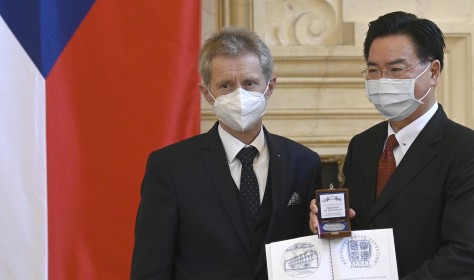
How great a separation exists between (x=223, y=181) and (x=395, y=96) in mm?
580

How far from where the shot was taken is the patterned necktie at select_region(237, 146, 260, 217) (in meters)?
2.75

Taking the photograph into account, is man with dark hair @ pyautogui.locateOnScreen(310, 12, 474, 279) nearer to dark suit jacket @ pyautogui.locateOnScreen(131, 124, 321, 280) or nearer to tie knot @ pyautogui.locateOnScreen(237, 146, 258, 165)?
dark suit jacket @ pyautogui.locateOnScreen(131, 124, 321, 280)

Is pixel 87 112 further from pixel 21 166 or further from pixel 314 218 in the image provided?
pixel 314 218

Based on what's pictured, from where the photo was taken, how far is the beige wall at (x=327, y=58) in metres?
4.14

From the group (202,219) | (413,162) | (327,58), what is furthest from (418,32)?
(327,58)

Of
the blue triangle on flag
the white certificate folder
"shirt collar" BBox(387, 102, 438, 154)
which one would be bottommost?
the white certificate folder

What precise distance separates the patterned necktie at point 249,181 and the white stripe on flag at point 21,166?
112 cm

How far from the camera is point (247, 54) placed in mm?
2809

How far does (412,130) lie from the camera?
8.89 ft

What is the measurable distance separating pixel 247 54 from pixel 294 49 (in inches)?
53.4

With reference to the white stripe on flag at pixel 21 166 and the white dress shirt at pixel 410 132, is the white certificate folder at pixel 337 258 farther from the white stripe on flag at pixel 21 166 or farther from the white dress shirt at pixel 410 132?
the white stripe on flag at pixel 21 166

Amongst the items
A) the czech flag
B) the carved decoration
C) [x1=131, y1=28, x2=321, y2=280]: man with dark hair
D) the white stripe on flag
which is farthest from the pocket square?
the carved decoration

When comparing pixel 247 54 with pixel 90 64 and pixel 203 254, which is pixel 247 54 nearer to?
pixel 203 254

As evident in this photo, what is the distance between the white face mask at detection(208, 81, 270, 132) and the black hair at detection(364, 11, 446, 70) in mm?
421
